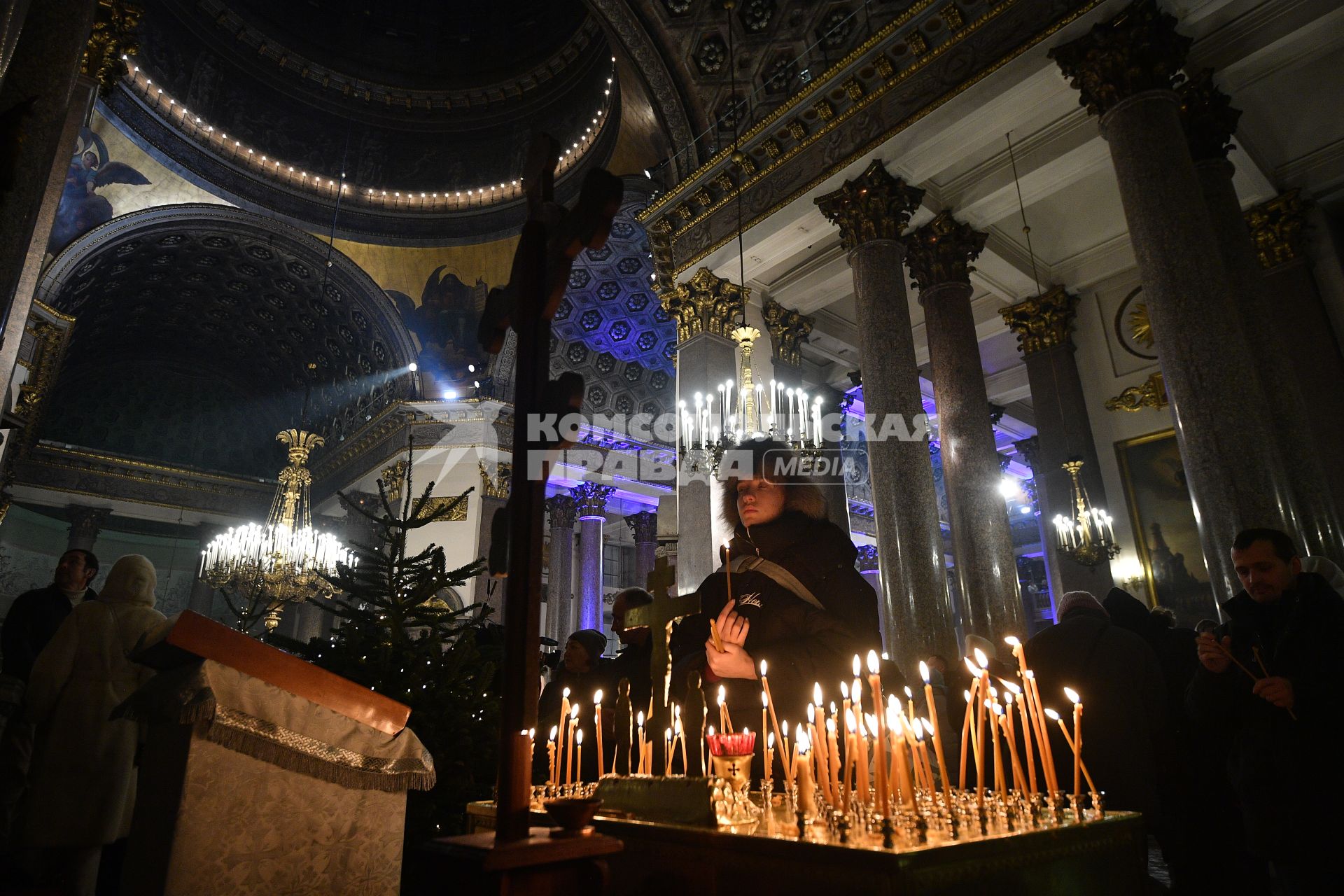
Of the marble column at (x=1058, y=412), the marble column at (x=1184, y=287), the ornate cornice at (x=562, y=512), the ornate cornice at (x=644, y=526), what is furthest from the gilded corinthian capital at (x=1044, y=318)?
the ornate cornice at (x=644, y=526)

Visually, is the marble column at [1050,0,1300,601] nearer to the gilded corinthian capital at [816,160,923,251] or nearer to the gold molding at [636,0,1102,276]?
the gold molding at [636,0,1102,276]

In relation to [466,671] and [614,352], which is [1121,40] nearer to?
[466,671]

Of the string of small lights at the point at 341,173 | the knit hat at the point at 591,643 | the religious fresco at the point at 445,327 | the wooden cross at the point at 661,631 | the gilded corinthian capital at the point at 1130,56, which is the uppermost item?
the string of small lights at the point at 341,173

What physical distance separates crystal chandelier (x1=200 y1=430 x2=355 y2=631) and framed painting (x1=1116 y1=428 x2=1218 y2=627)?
1076cm

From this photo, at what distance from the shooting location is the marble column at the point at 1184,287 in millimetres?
4492

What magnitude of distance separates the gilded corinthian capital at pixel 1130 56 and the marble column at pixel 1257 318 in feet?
1.01

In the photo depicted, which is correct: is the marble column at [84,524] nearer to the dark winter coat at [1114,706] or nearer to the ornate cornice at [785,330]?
the ornate cornice at [785,330]

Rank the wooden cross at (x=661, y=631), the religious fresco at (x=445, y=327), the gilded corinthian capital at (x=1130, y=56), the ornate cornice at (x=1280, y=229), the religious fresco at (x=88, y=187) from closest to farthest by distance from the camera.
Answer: the wooden cross at (x=661, y=631)
the gilded corinthian capital at (x=1130, y=56)
the ornate cornice at (x=1280, y=229)
the religious fresco at (x=88, y=187)
the religious fresco at (x=445, y=327)

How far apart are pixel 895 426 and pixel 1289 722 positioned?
4.42m

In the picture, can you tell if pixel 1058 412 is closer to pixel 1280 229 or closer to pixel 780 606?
pixel 1280 229

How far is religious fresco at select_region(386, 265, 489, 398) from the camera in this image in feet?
47.4

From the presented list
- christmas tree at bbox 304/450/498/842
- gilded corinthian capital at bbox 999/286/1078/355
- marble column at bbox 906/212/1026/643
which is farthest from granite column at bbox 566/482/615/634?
christmas tree at bbox 304/450/498/842

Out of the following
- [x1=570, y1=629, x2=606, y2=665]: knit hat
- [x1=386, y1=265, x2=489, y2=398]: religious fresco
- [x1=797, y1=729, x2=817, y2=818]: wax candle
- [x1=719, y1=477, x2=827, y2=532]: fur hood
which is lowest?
[x1=797, y1=729, x2=817, y2=818]: wax candle

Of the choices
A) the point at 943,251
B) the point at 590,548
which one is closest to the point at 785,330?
the point at 943,251
